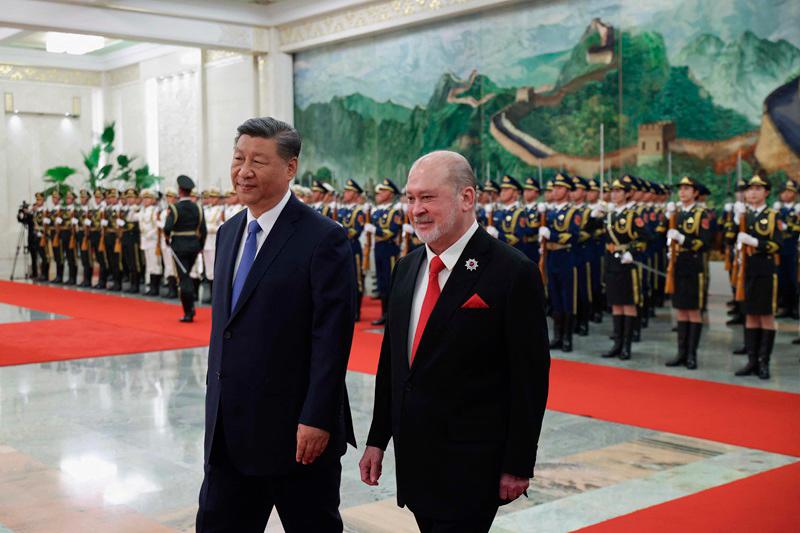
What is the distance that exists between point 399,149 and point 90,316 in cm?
682

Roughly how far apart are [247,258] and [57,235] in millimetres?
16601

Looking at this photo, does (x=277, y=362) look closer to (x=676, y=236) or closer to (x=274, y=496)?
(x=274, y=496)

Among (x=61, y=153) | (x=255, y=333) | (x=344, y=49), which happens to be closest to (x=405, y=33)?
(x=344, y=49)

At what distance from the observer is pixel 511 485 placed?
2.47m

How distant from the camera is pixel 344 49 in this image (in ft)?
59.8

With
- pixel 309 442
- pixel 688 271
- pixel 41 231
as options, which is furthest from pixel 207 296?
pixel 309 442

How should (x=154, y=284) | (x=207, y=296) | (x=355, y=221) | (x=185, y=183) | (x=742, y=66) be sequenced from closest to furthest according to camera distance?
(x=185, y=183)
(x=355, y=221)
(x=742, y=66)
(x=207, y=296)
(x=154, y=284)

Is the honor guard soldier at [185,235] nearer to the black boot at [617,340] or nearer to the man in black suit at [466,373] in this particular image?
the black boot at [617,340]

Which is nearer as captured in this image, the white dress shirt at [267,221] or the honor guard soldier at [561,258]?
the white dress shirt at [267,221]

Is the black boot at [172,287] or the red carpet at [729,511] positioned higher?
the black boot at [172,287]

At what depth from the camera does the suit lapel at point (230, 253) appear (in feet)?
9.46

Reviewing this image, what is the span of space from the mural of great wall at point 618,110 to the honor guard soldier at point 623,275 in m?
4.35

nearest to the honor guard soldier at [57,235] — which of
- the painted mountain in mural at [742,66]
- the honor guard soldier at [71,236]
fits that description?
the honor guard soldier at [71,236]

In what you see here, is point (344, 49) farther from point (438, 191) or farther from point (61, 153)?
point (438, 191)
